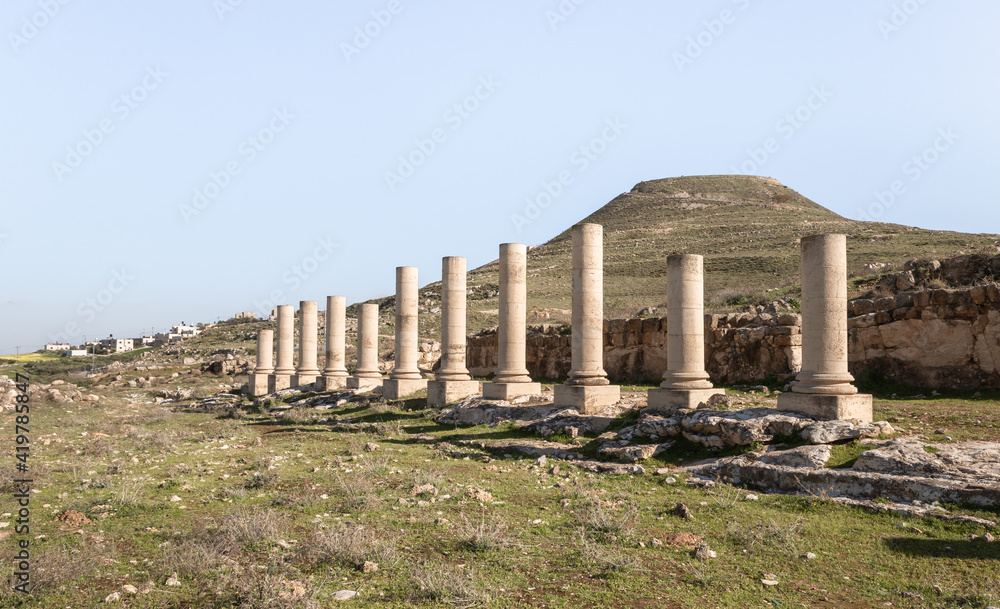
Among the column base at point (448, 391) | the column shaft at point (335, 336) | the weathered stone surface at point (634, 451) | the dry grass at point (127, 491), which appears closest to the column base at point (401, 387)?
the column base at point (448, 391)

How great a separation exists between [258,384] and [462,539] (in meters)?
28.6

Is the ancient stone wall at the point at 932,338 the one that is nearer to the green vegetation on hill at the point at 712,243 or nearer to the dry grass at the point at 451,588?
the green vegetation on hill at the point at 712,243

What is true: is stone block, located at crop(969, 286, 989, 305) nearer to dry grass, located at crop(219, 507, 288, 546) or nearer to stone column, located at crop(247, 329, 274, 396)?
dry grass, located at crop(219, 507, 288, 546)

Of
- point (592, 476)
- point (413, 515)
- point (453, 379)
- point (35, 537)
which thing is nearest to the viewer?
point (35, 537)

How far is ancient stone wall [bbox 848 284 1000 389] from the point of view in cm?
1695

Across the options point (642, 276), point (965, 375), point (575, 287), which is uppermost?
point (642, 276)

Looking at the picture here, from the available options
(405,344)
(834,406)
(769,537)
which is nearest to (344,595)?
(769,537)

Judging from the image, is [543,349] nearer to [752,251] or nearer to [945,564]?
[945,564]

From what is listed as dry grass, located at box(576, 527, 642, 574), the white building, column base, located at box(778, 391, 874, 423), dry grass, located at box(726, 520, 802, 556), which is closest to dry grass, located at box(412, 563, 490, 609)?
dry grass, located at box(576, 527, 642, 574)

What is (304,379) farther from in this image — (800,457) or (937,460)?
(937,460)

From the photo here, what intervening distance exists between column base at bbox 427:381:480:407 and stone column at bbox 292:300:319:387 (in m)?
11.8

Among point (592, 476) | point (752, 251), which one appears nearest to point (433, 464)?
point (592, 476)

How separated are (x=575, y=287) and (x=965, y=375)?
944 centimetres

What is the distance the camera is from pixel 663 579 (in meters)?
6.44
